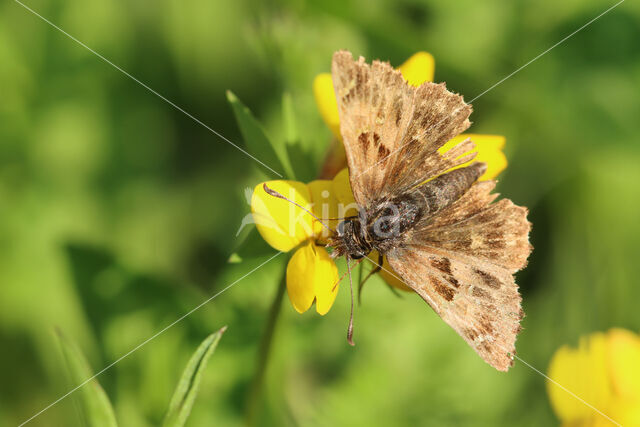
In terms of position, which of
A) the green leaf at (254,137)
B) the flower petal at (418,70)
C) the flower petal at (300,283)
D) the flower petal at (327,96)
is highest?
the flower petal at (418,70)

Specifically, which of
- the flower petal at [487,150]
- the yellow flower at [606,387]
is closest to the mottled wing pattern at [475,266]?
the flower petal at [487,150]

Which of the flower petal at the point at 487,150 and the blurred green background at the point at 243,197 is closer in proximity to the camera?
the flower petal at the point at 487,150

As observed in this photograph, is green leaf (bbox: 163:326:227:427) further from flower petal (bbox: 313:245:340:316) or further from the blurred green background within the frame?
the blurred green background

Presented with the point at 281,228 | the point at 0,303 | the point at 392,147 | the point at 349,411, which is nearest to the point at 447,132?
the point at 392,147

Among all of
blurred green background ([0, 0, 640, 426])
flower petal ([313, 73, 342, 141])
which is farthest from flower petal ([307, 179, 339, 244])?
blurred green background ([0, 0, 640, 426])

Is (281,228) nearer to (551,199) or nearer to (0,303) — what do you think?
(0,303)

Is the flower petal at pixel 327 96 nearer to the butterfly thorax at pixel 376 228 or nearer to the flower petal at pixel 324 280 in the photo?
the butterfly thorax at pixel 376 228

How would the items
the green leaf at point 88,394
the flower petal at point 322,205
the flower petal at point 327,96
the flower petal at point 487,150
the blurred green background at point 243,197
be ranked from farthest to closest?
1. the blurred green background at point 243,197
2. the flower petal at point 327,96
3. the flower petal at point 487,150
4. the flower petal at point 322,205
5. the green leaf at point 88,394
